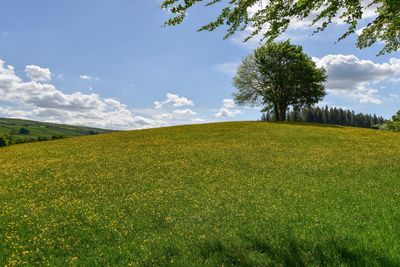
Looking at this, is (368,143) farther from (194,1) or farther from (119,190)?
(194,1)

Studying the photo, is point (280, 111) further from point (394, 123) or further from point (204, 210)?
point (204, 210)

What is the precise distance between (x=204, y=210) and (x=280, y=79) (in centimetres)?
6297

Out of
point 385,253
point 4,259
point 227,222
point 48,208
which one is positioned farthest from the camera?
point 48,208

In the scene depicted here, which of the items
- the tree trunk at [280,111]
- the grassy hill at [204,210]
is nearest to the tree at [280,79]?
the tree trunk at [280,111]

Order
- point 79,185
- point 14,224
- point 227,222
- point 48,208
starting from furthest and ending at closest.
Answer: point 79,185
point 48,208
point 14,224
point 227,222

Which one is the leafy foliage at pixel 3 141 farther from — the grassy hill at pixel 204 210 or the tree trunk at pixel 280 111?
the tree trunk at pixel 280 111

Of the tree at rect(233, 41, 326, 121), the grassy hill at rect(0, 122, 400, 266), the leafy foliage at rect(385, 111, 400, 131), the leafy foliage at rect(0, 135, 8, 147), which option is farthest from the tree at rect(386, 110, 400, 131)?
the leafy foliage at rect(0, 135, 8, 147)

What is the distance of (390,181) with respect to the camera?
19391 mm

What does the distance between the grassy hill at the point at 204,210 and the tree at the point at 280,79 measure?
43.3 meters

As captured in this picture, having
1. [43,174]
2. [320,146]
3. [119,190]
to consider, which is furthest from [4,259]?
[320,146]

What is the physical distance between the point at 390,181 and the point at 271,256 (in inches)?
528

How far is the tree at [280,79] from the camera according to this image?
235 ft

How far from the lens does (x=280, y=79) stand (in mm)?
73312

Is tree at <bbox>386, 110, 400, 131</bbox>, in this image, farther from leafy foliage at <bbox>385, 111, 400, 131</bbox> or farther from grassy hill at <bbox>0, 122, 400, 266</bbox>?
grassy hill at <bbox>0, 122, 400, 266</bbox>
